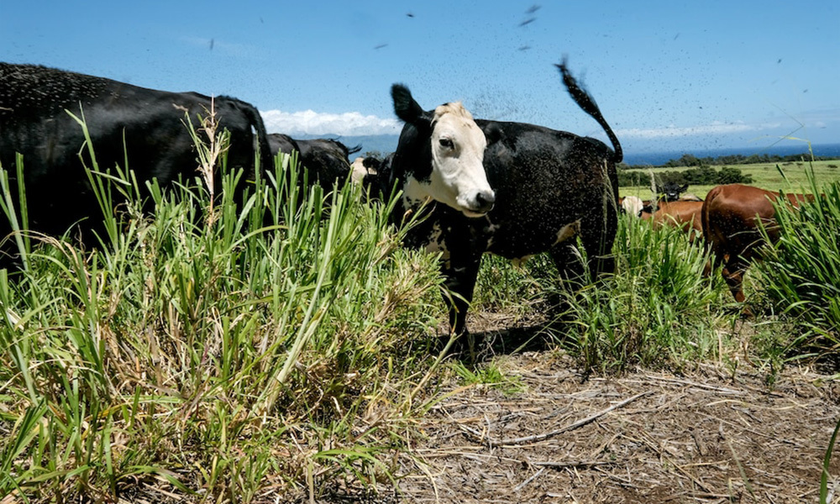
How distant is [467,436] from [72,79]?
12.0 ft

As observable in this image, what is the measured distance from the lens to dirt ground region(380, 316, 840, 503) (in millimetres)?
2350

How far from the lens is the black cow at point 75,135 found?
3895 millimetres

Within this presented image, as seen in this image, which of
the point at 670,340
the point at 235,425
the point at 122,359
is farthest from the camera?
the point at 670,340

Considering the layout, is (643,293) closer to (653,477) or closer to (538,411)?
(538,411)

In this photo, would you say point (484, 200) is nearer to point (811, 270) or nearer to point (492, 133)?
point (492, 133)

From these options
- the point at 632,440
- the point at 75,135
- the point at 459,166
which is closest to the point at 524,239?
the point at 459,166

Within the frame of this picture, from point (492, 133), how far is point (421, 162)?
26.5 inches

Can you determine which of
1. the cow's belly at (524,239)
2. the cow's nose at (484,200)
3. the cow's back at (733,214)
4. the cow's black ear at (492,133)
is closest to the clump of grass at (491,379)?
the cow's nose at (484,200)

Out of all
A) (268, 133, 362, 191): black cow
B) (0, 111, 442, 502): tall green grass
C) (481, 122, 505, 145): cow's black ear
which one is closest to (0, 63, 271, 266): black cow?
(0, 111, 442, 502): tall green grass

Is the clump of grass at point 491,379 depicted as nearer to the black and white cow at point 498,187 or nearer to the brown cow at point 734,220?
the black and white cow at point 498,187

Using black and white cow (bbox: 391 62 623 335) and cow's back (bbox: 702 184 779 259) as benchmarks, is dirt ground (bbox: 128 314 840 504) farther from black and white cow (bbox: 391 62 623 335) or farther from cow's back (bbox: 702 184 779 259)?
cow's back (bbox: 702 184 779 259)

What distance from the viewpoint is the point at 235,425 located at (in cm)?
198

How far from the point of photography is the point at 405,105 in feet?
14.1

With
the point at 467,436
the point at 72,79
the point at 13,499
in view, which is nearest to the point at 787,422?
the point at 467,436
